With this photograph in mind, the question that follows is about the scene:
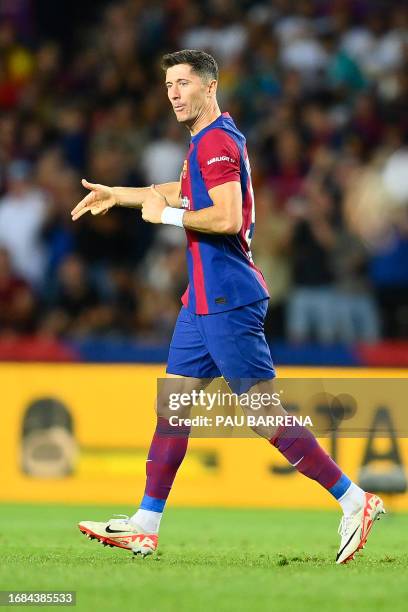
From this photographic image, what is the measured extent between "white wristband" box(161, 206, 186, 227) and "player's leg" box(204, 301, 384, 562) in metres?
0.49

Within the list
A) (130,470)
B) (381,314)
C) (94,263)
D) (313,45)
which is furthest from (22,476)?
(313,45)

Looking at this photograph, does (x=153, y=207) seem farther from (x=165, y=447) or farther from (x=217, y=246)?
(x=165, y=447)

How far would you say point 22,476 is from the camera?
427 inches

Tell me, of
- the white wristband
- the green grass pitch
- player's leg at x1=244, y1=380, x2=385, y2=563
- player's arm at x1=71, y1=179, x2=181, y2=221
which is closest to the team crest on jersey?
the white wristband

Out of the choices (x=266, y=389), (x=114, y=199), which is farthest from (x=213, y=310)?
(x=114, y=199)

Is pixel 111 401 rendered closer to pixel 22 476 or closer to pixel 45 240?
pixel 22 476

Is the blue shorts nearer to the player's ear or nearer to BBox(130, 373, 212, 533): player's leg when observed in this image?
BBox(130, 373, 212, 533): player's leg

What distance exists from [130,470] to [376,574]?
480 cm

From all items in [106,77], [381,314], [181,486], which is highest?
[106,77]

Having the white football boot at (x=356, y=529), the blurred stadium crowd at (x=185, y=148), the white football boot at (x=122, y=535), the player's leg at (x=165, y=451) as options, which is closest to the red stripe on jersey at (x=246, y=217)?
the player's leg at (x=165, y=451)

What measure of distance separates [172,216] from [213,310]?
492 mm

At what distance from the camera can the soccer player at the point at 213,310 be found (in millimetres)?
6504

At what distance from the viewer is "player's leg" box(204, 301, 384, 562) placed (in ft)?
21.5

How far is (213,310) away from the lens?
657 cm
